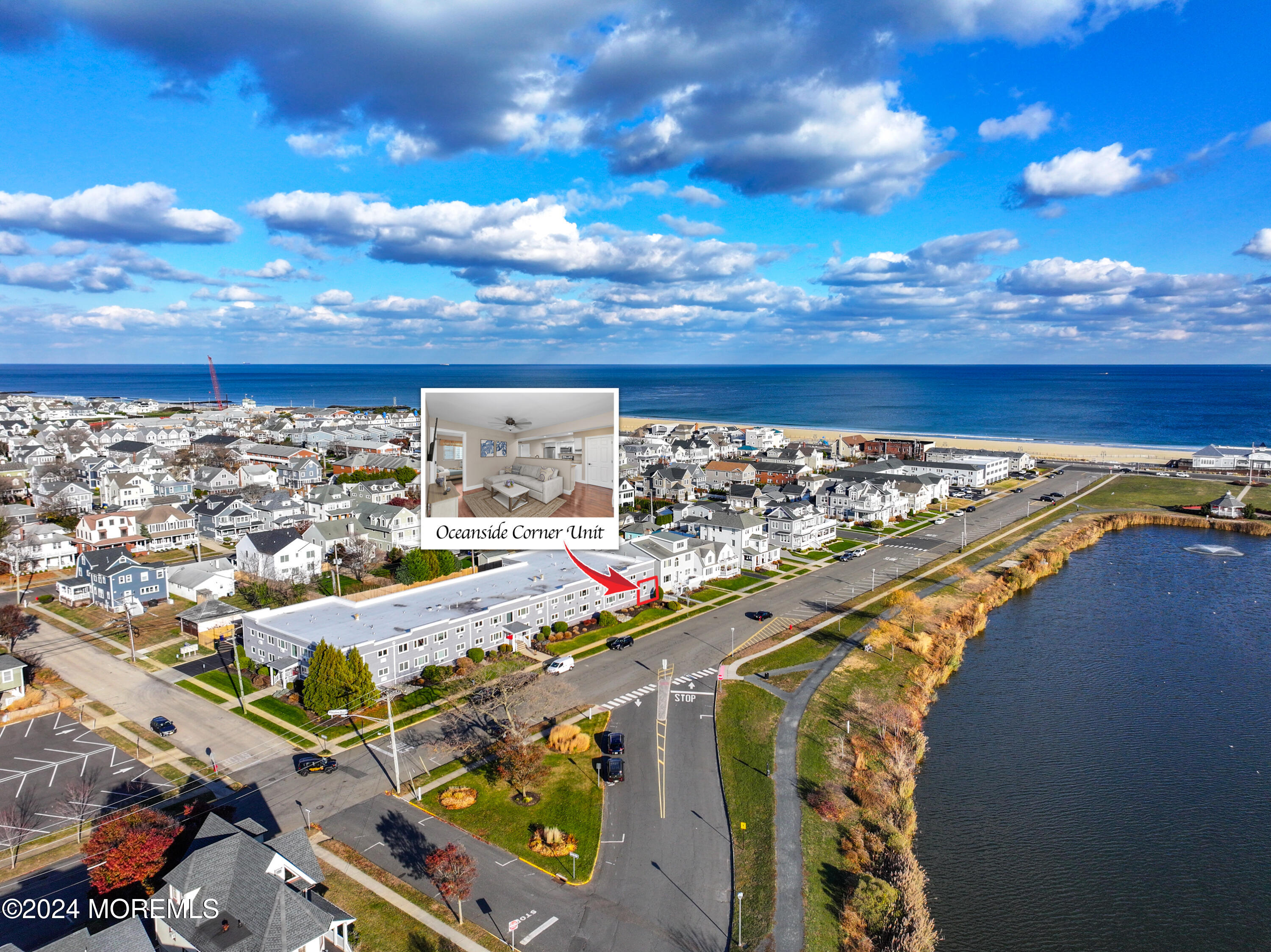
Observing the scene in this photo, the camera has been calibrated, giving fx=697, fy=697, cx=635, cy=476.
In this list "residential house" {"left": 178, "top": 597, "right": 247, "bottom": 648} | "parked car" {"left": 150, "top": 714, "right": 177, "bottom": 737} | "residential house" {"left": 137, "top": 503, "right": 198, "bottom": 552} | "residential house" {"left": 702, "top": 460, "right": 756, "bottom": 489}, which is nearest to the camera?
"parked car" {"left": 150, "top": 714, "right": 177, "bottom": 737}

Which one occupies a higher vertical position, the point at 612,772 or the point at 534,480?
the point at 534,480

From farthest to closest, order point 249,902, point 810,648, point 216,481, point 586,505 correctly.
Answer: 1. point 216,481
2. point 810,648
3. point 249,902
4. point 586,505

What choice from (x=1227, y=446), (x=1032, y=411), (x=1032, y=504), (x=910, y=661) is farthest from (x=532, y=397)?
(x=1032, y=411)

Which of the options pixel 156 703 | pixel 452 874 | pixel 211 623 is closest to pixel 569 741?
pixel 452 874

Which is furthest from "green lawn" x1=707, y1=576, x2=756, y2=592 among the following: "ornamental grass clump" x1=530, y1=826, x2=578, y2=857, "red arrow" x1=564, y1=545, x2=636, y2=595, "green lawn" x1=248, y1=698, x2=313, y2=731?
"ornamental grass clump" x1=530, y1=826, x2=578, y2=857

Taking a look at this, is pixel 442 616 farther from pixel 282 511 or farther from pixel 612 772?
pixel 282 511

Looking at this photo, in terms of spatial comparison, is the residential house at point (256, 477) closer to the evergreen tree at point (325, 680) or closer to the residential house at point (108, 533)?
the residential house at point (108, 533)

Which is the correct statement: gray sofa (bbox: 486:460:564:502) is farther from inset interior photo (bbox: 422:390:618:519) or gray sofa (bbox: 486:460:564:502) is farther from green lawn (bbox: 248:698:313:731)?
green lawn (bbox: 248:698:313:731)
